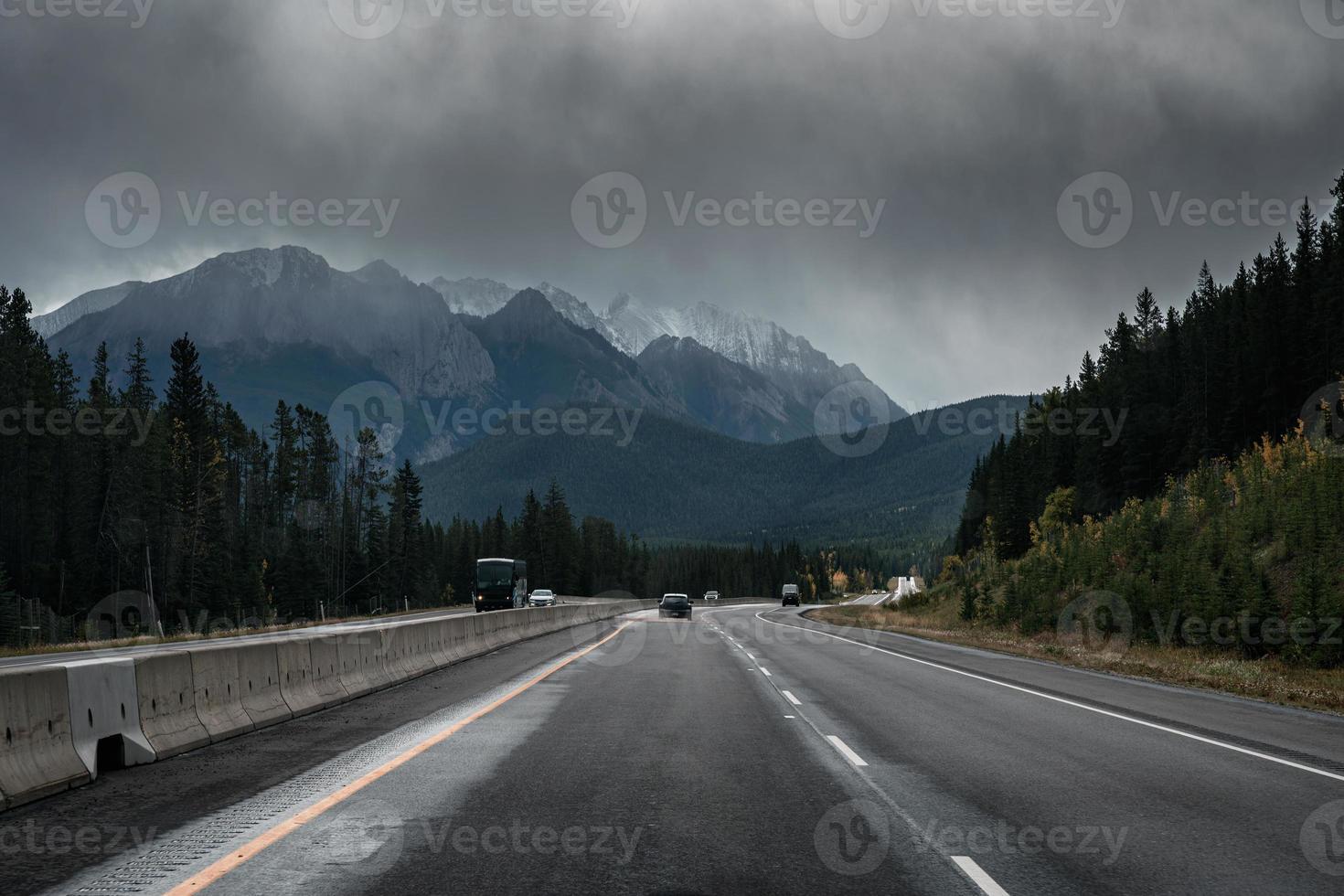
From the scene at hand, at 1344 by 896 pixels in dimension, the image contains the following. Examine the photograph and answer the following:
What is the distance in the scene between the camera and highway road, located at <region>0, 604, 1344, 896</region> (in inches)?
211

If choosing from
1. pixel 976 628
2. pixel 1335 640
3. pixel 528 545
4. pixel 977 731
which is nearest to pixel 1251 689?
pixel 1335 640

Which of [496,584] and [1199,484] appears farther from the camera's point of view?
[496,584]

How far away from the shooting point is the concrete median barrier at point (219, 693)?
1027 cm

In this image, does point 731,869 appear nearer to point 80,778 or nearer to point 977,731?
point 80,778

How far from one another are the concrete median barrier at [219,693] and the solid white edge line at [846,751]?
21.2 feet

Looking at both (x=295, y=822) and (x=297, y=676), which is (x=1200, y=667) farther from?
(x=295, y=822)

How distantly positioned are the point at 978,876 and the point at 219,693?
338 inches

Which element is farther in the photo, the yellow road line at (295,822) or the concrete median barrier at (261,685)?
the concrete median barrier at (261,685)

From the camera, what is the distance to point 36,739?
296 inches

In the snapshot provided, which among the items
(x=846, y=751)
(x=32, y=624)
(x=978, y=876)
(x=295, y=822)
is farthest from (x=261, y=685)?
(x=32, y=624)

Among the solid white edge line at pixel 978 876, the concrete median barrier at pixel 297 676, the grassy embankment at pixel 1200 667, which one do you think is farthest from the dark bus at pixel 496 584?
the solid white edge line at pixel 978 876

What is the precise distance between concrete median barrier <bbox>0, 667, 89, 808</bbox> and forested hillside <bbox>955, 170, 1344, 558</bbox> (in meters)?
68.7

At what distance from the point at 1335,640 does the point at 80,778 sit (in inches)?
969

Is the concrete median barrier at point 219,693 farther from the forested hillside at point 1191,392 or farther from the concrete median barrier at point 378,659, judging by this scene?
the forested hillside at point 1191,392
